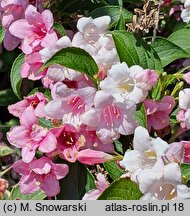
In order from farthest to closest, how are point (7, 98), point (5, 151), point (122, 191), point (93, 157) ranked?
point (7, 98) < point (5, 151) < point (93, 157) < point (122, 191)

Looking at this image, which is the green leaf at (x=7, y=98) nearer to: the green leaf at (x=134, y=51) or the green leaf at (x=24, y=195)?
the green leaf at (x=24, y=195)

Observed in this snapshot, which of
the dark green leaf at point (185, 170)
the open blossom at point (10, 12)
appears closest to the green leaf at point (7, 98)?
the open blossom at point (10, 12)

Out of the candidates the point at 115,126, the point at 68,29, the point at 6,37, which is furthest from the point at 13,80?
the point at 115,126

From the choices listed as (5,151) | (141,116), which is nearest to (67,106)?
(141,116)

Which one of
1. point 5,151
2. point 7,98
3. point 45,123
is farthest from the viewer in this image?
point 7,98

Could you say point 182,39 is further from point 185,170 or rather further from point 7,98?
point 7,98
